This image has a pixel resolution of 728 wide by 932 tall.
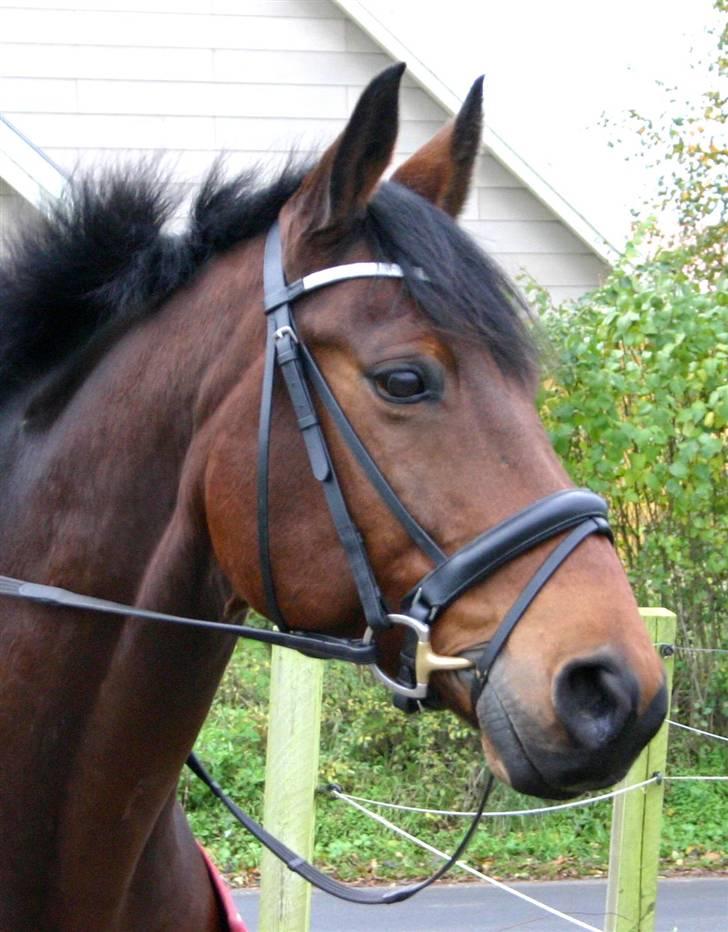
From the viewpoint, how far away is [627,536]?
7.12m

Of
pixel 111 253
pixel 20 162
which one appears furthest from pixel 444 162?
pixel 20 162

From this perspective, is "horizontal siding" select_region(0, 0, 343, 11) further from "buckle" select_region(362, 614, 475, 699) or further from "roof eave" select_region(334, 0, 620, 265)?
"buckle" select_region(362, 614, 475, 699)

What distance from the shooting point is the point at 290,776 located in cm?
354

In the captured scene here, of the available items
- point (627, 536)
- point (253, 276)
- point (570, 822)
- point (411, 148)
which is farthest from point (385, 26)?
point (253, 276)

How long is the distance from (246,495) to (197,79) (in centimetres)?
904

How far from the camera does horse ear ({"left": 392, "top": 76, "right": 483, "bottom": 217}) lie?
230 centimetres

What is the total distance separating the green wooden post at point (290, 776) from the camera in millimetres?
3473

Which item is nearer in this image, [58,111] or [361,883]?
[361,883]

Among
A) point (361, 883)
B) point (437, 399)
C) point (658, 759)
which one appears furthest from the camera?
point (361, 883)

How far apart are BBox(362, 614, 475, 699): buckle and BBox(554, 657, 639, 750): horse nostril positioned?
0.18 meters

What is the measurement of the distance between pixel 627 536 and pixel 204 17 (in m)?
6.27

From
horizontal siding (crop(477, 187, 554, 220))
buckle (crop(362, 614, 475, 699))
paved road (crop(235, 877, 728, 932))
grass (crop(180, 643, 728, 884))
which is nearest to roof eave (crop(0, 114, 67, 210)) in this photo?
horizontal siding (crop(477, 187, 554, 220))

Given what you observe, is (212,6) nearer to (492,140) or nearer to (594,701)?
(492,140)

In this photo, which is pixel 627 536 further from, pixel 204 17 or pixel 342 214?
pixel 204 17
